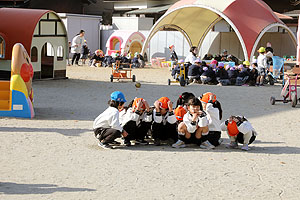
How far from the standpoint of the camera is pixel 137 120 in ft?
25.8

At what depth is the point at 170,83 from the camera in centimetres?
1770

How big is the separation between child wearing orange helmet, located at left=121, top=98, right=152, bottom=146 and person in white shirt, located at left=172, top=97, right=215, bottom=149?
1.78ft

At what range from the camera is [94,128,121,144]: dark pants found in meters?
7.59

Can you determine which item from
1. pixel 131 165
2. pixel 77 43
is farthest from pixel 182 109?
pixel 77 43

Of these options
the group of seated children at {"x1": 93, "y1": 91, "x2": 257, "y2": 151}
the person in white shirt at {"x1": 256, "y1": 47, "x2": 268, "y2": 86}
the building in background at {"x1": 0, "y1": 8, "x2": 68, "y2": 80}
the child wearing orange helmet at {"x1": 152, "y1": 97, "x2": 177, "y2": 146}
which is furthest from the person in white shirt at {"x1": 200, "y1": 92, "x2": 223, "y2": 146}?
the person in white shirt at {"x1": 256, "y1": 47, "x2": 268, "y2": 86}

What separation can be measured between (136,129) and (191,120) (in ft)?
3.01

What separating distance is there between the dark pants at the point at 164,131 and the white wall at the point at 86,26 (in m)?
23.3

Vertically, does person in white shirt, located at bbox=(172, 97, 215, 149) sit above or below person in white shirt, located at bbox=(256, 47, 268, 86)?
below

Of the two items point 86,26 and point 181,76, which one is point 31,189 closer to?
point 181,76

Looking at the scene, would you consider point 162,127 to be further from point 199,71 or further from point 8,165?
point 199,71

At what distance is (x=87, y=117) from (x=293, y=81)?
5716 millimetres

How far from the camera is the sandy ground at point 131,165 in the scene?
219 inches

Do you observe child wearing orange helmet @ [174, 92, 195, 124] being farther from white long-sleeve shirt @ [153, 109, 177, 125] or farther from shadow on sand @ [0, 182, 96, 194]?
shadow on sand @ [0, 182, 96, 194]

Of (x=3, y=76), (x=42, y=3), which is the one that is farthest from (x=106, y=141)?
(x=42, y=3)
